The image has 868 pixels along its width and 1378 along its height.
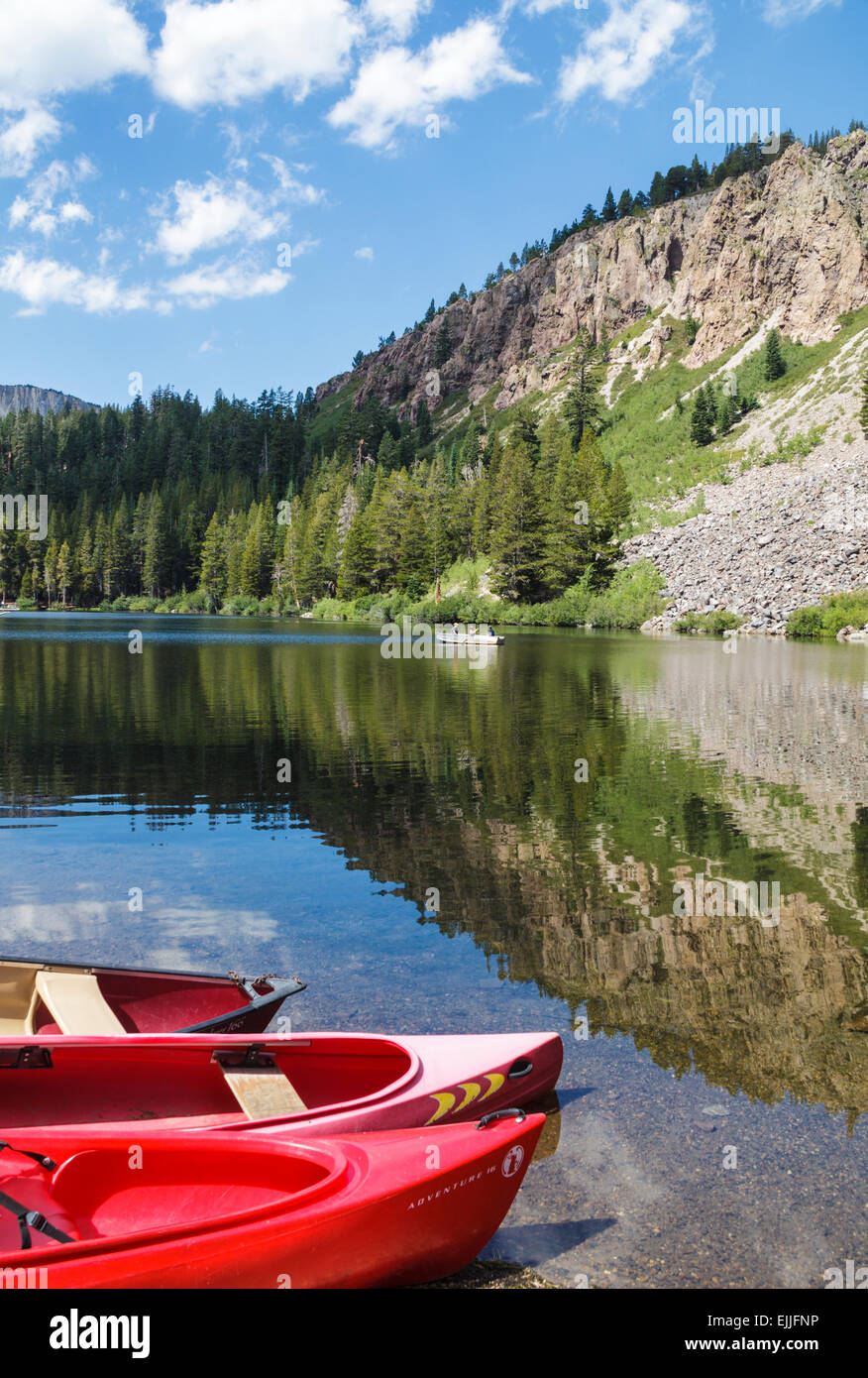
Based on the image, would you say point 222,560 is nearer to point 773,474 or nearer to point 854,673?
point 773,474

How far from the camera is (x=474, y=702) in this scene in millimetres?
34562

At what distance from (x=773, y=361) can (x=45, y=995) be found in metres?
139

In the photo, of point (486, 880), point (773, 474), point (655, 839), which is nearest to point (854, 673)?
point (655, 839)

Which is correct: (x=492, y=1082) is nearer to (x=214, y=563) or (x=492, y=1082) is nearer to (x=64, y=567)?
(x=214, y=563)

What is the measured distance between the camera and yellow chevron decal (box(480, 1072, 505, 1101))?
6.74 meters

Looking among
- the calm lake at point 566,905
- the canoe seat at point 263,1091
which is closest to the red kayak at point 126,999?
the canoe seat at point 263,1091

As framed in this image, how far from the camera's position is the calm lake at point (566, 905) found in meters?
6.63

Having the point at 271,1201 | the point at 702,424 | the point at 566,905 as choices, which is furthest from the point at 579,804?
the point at 702,424

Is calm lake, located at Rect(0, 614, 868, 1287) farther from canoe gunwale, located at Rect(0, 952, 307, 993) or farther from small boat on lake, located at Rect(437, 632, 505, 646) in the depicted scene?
small boat on lake, located at Rect(437, 632, 505, 646)

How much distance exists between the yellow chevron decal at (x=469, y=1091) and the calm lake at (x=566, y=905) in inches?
33.2

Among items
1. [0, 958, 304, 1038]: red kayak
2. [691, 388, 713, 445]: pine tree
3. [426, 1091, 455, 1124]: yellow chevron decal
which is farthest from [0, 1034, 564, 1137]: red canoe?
[691, 388, 713, 445]: pine tree
